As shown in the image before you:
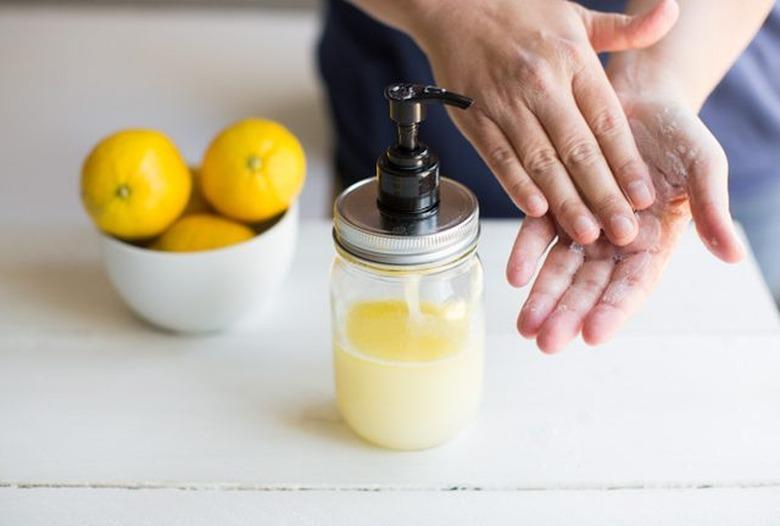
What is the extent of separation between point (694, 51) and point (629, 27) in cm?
12

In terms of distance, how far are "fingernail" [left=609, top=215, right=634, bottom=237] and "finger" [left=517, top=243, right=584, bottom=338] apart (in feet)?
0.14

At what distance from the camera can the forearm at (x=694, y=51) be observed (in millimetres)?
1037

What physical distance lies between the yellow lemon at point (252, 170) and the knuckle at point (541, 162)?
226 millimetres

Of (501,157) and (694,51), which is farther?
(694,51)

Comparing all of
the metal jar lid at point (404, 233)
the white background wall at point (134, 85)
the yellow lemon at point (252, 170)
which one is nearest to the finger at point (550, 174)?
the metal jar lid at point (404, 233)

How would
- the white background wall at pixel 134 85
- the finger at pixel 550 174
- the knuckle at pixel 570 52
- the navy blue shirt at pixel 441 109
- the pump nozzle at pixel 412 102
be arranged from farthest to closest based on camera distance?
the white background wall at pixel 134 85, the navy blue shirt at pixel 441 109, the knuckle at pixel 570 52, the finger at pixel 550 174, the pump nozzle at pixel 412 102

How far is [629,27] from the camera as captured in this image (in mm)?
978

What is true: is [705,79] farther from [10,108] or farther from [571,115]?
[10,108]

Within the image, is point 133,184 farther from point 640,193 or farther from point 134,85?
point 134,85

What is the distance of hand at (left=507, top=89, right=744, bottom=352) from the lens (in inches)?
31.5

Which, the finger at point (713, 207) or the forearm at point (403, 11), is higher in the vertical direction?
the finger at point (713, 207)

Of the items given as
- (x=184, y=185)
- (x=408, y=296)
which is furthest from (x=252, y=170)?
(x=408, y=296)

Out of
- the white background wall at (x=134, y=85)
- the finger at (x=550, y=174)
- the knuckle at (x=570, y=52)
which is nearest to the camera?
the finger at (x=550, y=174)

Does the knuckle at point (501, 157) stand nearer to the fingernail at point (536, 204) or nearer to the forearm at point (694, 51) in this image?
the fingernail at point (536, 204)
